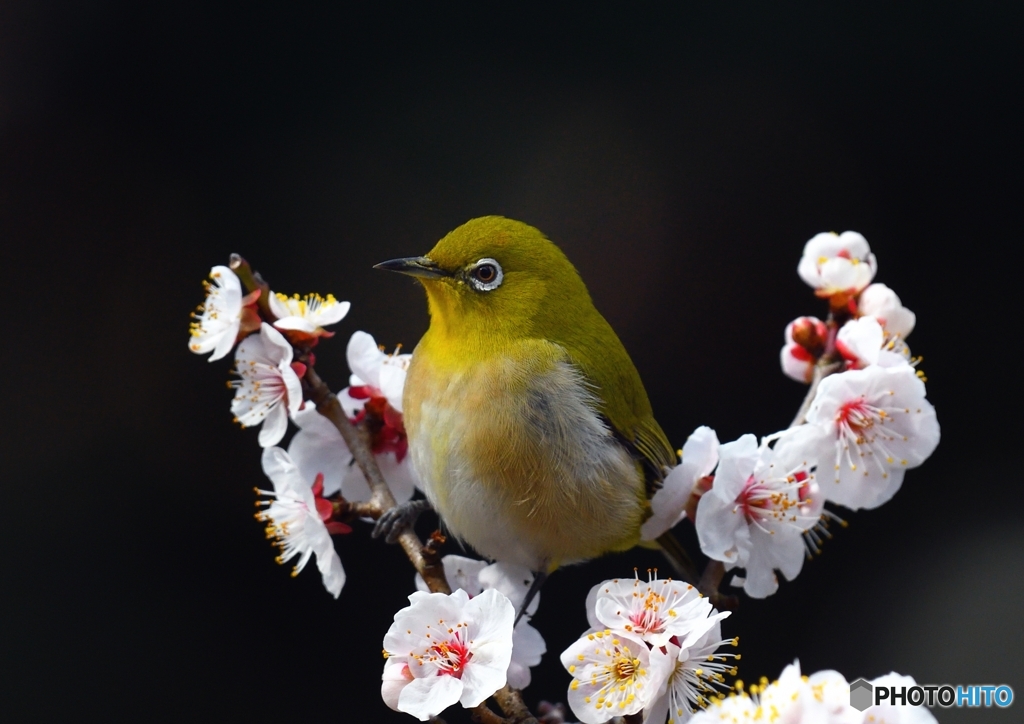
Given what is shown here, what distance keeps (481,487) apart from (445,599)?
485 millimetres

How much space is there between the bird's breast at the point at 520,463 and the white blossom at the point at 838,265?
45cm

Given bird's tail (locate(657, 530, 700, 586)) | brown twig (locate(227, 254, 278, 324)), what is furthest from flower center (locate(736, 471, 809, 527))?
brown twig (locate(227, 254, 278, 324))

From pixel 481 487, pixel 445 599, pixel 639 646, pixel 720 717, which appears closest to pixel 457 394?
pixel 481 487

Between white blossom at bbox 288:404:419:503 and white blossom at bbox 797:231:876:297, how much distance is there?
0.79 metres

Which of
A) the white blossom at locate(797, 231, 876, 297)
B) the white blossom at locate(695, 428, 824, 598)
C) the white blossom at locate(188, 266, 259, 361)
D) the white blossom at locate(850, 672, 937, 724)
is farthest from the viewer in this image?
the white blossom at locate(797, 231, 876, 297)

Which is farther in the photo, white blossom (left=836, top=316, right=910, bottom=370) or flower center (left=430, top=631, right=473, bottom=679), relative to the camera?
white blossom (left=836, top=316, right=910, bottom=370)

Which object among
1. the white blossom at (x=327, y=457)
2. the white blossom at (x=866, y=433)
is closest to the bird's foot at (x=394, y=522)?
the white blossom at (x=327, y=457)

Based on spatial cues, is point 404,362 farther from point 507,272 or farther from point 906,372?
point 906,372

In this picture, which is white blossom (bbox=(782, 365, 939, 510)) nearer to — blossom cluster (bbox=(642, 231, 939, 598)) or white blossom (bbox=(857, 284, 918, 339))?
blossom cluster (bbox=(642, 231, 939, 598))

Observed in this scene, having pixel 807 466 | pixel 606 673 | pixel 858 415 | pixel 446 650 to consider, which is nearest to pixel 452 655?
pixel 446 650

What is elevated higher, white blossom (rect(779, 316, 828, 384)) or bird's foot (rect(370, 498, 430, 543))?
white blossom (rect(779, 316, 828, 384))

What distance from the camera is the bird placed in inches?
64.0

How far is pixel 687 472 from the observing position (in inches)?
54.6

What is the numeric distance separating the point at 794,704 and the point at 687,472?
22.0 inches
